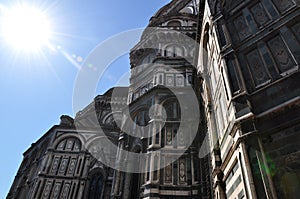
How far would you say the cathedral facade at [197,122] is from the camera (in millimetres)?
5707

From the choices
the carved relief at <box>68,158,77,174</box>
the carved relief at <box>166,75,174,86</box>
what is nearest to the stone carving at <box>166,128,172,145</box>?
the carved relief at <box>166,75,174,86</box>

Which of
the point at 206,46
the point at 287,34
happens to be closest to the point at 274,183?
the point at 287,34

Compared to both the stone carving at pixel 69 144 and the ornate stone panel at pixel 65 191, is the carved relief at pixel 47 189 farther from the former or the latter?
the stone carving at pixel 69 144

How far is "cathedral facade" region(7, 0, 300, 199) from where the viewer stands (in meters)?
5.71

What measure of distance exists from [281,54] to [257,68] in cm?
79

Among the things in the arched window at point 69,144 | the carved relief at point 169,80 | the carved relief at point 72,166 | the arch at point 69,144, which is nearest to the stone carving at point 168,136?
the carved relief at point 169,80

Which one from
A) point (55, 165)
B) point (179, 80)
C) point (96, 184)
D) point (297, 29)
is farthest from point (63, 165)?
point (297, 29)

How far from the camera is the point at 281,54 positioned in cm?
658

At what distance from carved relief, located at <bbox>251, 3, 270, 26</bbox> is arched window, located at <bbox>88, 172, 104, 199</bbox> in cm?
1796

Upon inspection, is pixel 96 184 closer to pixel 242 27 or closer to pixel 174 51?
pixel 174 51

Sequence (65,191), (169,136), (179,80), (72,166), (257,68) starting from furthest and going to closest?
(72,166)
(65,191)
(179,80)
(169,136)
(257,68)

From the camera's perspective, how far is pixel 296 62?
600cm

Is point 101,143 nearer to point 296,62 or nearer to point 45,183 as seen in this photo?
point 45,183

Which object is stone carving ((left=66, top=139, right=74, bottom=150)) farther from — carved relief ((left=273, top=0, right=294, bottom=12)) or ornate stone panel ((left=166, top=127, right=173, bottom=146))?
carved relief ((left=273, top=0, right=294, bottom=12))
